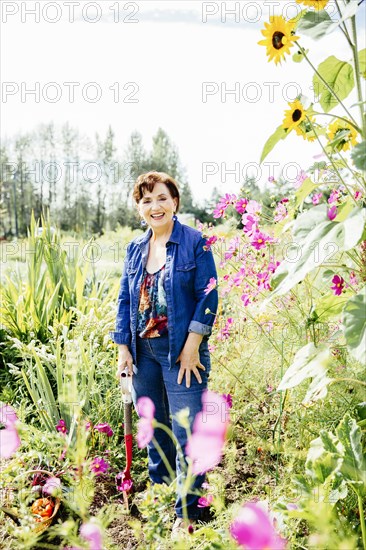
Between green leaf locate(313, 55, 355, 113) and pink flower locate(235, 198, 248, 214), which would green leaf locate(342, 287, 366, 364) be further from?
pink flower locate(235, 198, 248, 214)

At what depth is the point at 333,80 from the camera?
178 cm

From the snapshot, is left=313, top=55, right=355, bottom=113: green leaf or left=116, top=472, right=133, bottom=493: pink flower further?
left=116, top=472, right=133, bottom=493: pink flower

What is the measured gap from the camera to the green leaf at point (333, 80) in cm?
175

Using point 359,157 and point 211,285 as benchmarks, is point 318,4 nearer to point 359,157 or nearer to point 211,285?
point 359,157

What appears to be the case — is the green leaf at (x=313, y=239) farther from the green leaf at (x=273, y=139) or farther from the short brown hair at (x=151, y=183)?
the short brown hair at (x=151, y=183)

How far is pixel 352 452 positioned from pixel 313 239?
752 mm

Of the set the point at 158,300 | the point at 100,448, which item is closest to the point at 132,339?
the point at 158,300

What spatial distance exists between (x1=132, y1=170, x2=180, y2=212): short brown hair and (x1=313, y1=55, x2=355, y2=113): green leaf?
0.76 meters

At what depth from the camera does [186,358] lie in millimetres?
2211

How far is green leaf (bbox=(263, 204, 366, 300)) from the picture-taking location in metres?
1.33

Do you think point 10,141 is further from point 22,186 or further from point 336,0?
point 336,0

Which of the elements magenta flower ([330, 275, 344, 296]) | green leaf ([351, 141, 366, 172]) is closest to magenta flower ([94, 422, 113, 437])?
magenta flower ([330, 275, 344, 296])

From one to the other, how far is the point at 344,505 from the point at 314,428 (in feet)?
1.75

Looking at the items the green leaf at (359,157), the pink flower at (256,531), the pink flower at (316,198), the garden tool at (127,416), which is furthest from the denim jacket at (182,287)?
the pink flower at (256,531)
